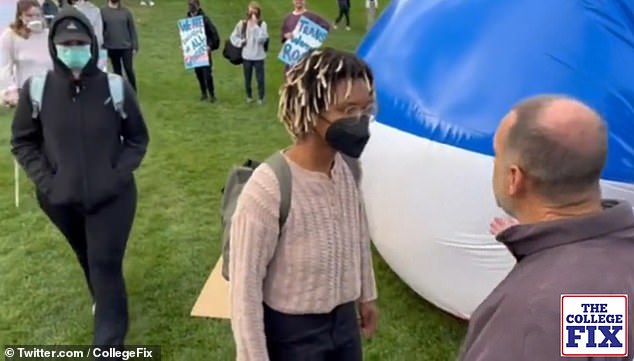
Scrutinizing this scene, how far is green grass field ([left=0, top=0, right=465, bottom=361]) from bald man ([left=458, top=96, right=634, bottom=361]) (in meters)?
2.96

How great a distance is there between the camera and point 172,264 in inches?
242

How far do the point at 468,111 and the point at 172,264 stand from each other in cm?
267

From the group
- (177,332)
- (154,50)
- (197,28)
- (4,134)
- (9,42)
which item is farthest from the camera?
(154,50)

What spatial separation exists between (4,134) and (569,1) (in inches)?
281

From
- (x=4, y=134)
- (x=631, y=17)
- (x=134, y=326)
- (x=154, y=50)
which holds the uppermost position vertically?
(x=631, y=17)

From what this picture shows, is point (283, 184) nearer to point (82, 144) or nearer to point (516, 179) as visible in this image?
point (516, 179)

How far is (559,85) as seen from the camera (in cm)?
433

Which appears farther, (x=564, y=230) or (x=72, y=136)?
(x=72, y=136)

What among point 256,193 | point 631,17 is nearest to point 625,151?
point 631,17

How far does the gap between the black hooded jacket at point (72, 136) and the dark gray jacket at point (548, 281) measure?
2.69m

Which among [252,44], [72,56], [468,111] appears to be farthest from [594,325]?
[252,44]

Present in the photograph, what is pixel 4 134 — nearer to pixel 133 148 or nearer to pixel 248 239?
pixel 133 148

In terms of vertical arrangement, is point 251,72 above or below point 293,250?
below

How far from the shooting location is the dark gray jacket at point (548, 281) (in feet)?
5.90
